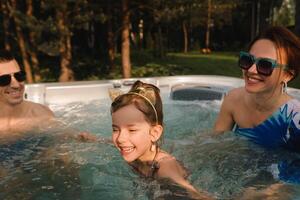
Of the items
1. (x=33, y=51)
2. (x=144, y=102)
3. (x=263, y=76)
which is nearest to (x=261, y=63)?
(x=263, y=76)

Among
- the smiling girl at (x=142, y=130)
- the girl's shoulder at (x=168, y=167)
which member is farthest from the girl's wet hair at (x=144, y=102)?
the girl's shoulder at (x=168, y=167)

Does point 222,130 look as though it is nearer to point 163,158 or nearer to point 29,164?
point 163,158

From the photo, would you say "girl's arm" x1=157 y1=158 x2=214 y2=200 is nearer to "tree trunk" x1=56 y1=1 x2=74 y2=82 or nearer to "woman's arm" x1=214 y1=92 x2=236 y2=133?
"woman's arm" x1=214 y1=92 x2=236 y2=133

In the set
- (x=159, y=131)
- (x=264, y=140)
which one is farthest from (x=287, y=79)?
(x=159, y=131)

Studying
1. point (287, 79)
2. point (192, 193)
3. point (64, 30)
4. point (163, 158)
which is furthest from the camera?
point (64, 30)

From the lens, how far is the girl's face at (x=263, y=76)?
2.55 meters

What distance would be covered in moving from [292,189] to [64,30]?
5.59 metres

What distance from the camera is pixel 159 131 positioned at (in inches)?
85.8

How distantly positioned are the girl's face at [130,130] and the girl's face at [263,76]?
80 centimetres

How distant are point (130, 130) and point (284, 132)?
122cm

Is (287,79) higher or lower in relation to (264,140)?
higher

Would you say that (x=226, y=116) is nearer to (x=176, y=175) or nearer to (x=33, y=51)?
(x=176, y=175)

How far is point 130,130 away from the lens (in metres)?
2.07

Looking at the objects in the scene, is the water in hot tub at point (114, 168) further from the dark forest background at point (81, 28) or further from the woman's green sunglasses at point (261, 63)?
the dark forest background at point (81, 28)
